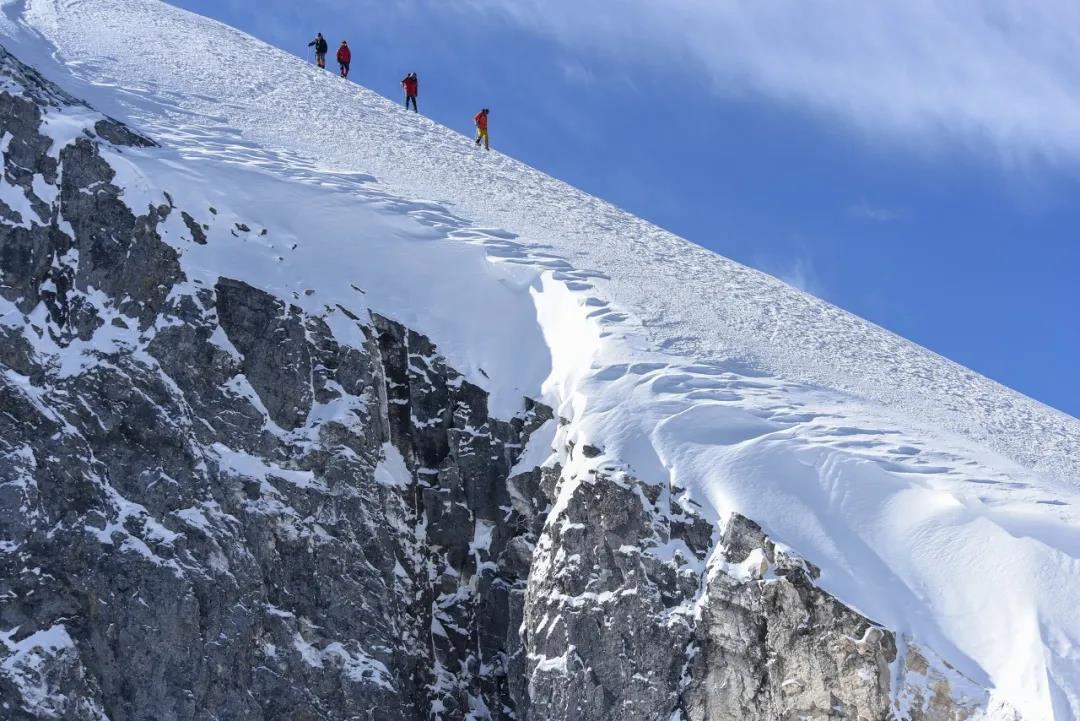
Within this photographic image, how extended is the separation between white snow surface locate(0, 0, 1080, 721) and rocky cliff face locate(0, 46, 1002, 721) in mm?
356

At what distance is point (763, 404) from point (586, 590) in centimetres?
397

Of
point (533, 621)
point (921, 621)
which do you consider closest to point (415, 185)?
point (533, 621)

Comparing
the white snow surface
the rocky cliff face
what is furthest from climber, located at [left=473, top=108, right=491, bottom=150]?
the rocky cliff face

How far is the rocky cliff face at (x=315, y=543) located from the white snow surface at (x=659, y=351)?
0.36 m

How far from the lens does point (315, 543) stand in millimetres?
16625

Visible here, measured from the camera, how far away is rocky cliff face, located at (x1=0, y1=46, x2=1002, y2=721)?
49.2 ft

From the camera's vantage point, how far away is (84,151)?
757 inches

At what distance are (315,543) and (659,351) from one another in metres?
5.62

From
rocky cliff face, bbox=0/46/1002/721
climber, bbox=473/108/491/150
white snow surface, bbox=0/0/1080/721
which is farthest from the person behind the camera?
climber, bbox=473/108/491/150

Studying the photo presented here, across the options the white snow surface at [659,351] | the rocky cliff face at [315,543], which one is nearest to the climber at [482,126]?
the white snow surface at [659,351]

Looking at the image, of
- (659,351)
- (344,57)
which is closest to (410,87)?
(344,57)

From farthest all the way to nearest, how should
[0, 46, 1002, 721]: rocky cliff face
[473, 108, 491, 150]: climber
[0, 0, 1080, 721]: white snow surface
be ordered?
[473, 108, 491, 150]: climber
[0, 46, 1002, 721]: rocky cliff face
[0, 0, 1080, 721]: white snow surface

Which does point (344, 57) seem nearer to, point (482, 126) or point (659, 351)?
point (482, 126)

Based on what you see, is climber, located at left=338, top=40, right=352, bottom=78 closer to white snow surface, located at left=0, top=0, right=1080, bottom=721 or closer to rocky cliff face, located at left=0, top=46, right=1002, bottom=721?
white snow surface, located at left=0, top=0, right=1080, bottom=721
